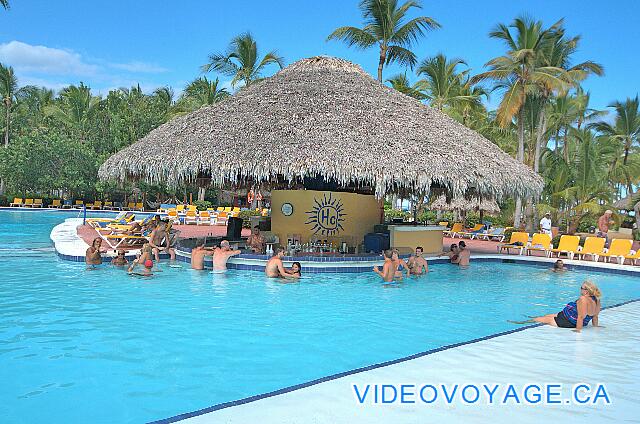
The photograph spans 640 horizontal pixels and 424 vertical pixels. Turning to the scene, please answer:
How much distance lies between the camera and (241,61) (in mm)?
27734

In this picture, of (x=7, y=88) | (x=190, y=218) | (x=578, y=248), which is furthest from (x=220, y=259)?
(x=7, y=88)

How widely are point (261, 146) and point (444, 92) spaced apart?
61.1ft

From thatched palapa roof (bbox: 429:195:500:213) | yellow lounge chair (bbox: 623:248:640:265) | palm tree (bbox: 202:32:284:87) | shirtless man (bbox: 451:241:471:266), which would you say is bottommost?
shirtless man (bbox: 451:241:471:266)

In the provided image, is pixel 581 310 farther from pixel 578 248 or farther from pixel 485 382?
pixel 578 248

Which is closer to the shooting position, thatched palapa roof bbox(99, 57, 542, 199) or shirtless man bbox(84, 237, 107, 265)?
shirtless man bbox(84, 237, 107, 265)

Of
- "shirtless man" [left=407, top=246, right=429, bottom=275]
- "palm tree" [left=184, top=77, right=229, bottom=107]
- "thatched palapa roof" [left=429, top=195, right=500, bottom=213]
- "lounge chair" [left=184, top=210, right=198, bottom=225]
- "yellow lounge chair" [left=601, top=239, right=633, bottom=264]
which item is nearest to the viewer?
"shirtless man" [left=407, top=246, right=429, bottom=275]

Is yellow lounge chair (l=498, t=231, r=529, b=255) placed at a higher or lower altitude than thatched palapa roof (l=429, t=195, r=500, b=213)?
lower

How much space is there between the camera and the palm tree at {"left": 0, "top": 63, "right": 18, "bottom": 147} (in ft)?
133

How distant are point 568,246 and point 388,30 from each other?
1237 cm

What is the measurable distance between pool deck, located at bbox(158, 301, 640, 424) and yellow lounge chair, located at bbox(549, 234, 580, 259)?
9.85m

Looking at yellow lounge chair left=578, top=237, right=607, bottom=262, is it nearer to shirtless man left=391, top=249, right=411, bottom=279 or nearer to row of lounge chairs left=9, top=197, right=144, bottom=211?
shirtless man left=391, top=249, right=411, bottom=279

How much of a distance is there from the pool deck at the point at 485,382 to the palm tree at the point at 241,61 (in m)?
24.0

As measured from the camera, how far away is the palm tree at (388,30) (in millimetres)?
22625

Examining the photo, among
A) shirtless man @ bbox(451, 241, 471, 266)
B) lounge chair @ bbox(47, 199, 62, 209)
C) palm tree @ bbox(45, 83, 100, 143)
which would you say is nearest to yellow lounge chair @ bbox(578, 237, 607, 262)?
shirtless man @ bbox(451, 241, 471, 266)
